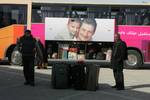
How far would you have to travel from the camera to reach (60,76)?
16641 mm

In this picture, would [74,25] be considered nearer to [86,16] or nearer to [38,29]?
[86,16]

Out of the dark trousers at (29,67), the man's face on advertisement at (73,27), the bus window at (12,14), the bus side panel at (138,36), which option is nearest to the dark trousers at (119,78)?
the dark trousers at (29,67)

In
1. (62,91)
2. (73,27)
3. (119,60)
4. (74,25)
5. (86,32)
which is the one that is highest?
(74,25)

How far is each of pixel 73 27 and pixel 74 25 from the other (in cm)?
13

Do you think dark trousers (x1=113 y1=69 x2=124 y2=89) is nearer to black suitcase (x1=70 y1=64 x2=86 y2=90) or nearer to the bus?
black suitcase (x1=70 y1=64 x2=86 y2=90)

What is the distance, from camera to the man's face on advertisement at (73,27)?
27000 millimetres

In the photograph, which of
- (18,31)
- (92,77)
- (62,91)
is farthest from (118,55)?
(18,31)

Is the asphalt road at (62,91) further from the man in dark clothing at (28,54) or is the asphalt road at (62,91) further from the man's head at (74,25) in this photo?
the man's head at (74,25)

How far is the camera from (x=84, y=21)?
88.8ft

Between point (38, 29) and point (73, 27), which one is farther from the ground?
point (73, 27)

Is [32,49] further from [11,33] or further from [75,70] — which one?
[11,33]

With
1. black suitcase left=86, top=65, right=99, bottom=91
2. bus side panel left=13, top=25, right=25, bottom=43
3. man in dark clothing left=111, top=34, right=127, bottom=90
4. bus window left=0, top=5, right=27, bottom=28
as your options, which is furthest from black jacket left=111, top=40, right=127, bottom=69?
bus window left=0, top=5, right=27, bottom=28

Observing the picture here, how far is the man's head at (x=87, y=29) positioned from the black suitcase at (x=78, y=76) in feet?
33.8

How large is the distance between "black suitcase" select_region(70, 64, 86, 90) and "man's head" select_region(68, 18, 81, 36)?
10.2 meters
